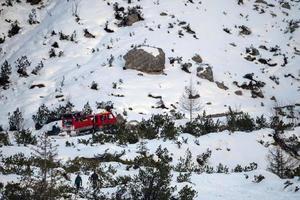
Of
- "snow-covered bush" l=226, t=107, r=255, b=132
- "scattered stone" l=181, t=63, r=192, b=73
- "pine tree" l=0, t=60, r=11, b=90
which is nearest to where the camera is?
"snow-covered bush" l=226, t=107, r=255, b=132

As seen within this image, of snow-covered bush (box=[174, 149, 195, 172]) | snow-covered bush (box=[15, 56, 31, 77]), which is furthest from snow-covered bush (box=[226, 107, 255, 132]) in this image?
snow-covered bush (box=[15, 56, 31, 77])

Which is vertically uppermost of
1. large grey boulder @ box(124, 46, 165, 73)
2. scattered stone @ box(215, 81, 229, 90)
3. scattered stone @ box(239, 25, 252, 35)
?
large grey boulder @ box(124, 46, 165, 73)

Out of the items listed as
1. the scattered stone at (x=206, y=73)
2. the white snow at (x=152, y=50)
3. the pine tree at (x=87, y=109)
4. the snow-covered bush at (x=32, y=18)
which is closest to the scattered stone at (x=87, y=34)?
the white snow at (x=152, y=50)

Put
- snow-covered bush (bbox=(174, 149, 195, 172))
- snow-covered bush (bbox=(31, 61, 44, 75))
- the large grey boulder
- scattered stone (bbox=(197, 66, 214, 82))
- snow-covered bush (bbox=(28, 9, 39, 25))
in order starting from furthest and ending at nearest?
snow-covered bush (bbox=(28, 9, 39, 25)) < scattered stone (bbox=(197, 66, 214, 82)) < snow-covered bush (bbox=(31, 61, 44, 75)) < the large grey boulder < snow-covered bush (bbox=(174, 149, 195, 172))

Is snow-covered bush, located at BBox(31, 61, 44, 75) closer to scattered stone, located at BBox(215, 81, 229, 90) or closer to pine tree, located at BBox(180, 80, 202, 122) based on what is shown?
pine tree, located at BBox(180, 80, 202, 122)

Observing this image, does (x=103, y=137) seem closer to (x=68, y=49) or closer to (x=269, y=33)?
(x=68, y=49)

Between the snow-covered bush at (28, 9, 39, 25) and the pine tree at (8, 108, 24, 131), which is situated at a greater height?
the snow-covered bush at (28, 9, 39, 25)

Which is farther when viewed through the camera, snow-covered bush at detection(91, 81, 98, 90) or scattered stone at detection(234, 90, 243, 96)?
scattered stone at detection(234, 90, 243, 96)

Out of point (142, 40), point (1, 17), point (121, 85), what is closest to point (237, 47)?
point (142, 40)
